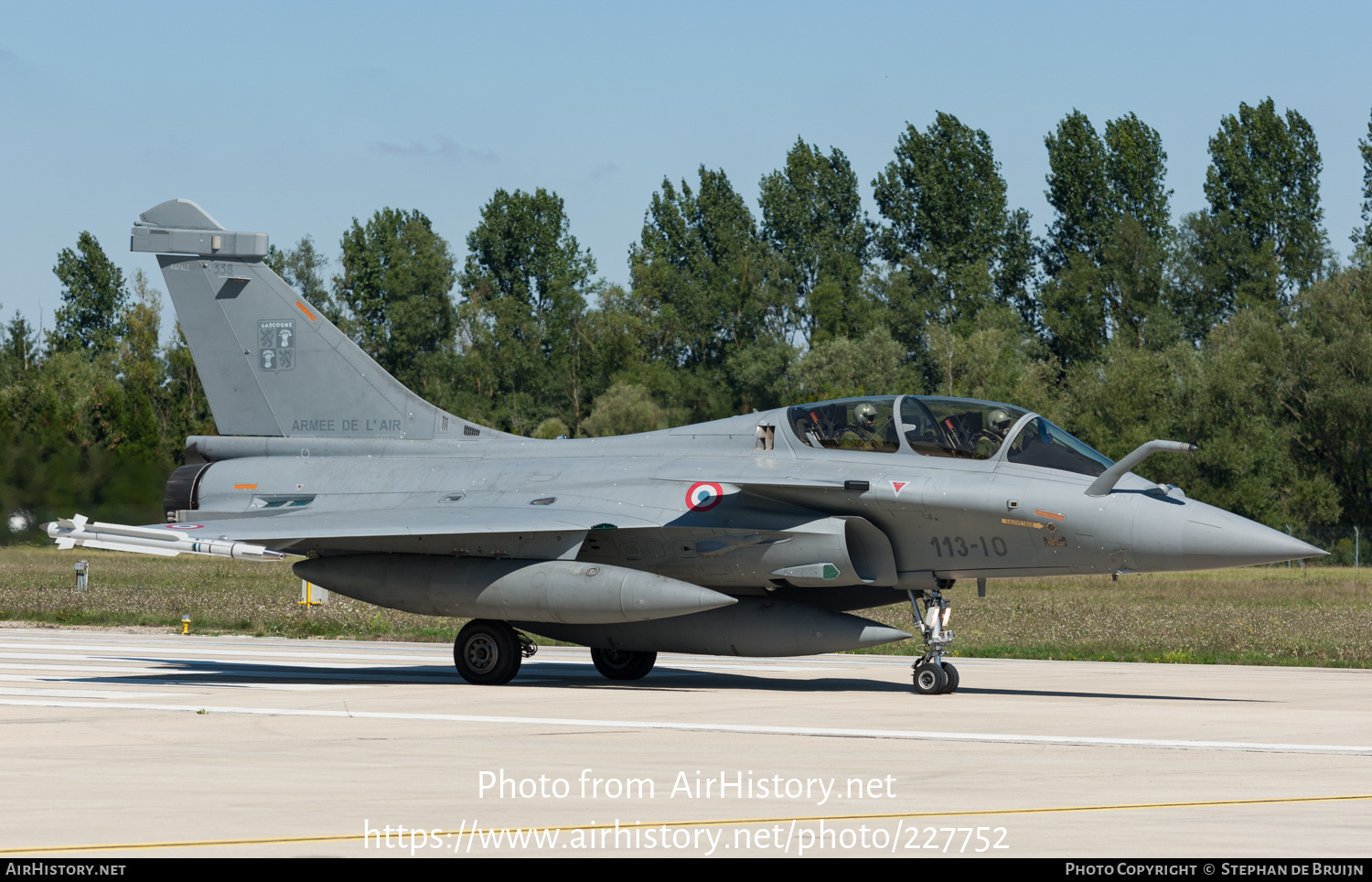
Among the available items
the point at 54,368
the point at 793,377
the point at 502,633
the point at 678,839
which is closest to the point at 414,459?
the point at 502,633

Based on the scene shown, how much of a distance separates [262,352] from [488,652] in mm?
4905

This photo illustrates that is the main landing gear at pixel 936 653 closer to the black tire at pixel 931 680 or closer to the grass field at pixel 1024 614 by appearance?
the black tire at pixel 931 680

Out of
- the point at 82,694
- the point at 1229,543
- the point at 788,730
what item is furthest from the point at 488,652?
the point at 1229,543

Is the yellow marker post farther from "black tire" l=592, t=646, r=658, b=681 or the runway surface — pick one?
"black tire" l=592, t=646, r=658, b=681

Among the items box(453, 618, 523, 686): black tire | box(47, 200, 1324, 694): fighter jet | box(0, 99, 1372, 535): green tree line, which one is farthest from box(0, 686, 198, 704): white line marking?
box(0, 99, 1372, 535): green tree line

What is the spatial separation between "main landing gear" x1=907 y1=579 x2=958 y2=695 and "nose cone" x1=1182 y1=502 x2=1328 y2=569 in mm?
2377

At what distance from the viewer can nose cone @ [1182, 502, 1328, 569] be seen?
1259 centimetres

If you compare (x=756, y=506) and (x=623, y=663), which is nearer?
(x=756, y=506)

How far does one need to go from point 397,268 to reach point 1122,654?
63.8 m

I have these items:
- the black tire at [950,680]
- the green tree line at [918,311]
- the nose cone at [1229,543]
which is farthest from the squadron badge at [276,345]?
the green tree line at [918,311]

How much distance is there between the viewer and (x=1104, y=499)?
1327 cm

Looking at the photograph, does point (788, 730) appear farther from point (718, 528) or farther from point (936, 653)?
point (718, 528)

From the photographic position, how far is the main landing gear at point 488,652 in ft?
49.6

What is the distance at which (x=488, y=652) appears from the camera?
15.2m
